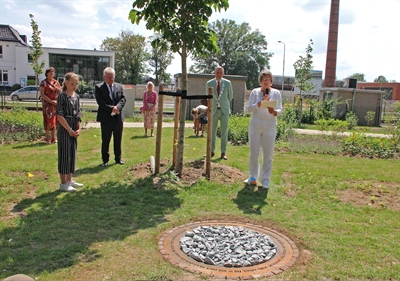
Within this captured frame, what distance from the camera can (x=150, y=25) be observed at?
6.27m

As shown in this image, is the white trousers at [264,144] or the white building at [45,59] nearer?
the white trousers at [264,144]

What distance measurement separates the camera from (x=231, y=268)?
3566 millimetres

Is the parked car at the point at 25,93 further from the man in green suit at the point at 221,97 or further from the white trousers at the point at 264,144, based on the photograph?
the white trousers at the point at 264,144

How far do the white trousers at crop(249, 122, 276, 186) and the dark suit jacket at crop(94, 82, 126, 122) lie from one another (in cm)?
289

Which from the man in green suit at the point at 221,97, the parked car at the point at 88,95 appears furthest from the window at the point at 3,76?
the man in green suit at the point at 221,97

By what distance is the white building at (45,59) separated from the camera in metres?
49.9

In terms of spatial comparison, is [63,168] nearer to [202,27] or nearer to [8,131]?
[202,27]

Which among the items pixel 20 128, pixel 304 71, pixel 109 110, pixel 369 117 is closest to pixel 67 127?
pixel 109 110

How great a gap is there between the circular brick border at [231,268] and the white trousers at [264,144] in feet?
6.52

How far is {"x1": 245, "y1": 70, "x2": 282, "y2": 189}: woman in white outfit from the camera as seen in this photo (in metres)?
6.20

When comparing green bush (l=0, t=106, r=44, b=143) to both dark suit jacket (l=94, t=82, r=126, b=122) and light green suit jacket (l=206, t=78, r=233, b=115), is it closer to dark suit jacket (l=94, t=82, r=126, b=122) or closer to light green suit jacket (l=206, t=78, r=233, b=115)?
dark suit jacket (l=94, t=82, r=126, b=122)

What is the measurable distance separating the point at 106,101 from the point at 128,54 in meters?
54.5

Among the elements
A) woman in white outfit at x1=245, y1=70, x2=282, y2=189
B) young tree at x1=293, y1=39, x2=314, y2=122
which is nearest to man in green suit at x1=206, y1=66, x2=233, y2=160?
woman in white outfit at x1=245, y1=70, x2=282, y2=189

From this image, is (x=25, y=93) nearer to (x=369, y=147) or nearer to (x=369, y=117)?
(x=369, y=117)
